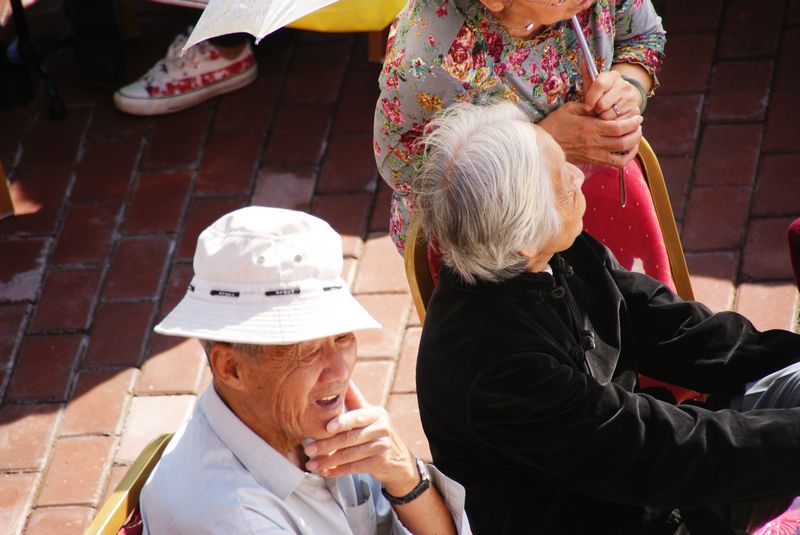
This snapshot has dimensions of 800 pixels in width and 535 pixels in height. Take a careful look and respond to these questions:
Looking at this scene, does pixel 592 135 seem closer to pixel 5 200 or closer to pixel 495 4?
pixel 495 4

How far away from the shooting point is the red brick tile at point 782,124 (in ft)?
14.7

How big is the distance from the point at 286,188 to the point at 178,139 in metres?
0.69

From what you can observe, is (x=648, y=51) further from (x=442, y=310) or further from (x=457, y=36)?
(x=442, y=310)

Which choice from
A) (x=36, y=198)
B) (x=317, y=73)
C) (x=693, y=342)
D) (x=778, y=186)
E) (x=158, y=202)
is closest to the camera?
(x=693, y=342)

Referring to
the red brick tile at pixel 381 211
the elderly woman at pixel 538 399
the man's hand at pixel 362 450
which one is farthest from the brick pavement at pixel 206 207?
the man's hand at pixel 362 450

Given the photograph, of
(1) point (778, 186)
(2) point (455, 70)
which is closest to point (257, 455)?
(2) point (455, 70)

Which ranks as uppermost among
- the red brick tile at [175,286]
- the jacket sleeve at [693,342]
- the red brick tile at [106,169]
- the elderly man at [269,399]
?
the elderly man at [269,399]

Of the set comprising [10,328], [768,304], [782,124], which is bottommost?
[10,328]

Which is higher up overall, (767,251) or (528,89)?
(528,89)

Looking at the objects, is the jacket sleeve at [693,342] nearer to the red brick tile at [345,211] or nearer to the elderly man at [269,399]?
the elderly man at [269,399]

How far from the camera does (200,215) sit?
183 inches

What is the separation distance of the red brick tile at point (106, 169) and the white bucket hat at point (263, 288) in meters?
2.88

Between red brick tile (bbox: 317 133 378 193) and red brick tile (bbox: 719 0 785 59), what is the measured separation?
1647 millimetres

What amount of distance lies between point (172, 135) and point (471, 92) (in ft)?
8.40
